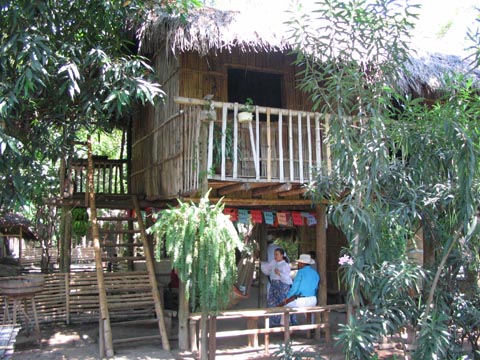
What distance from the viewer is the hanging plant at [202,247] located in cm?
446

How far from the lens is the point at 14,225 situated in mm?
15938

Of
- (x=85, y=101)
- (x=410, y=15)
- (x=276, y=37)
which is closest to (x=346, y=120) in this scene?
(x=410, y=15)

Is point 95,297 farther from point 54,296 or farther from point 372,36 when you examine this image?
point 372,36

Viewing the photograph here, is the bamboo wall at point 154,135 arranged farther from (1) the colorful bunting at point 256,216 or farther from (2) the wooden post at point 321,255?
(2) the wooden post at point 321,255

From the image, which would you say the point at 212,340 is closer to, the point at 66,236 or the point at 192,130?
the point at 192,130

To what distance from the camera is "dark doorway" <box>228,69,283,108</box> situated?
27.1 ft

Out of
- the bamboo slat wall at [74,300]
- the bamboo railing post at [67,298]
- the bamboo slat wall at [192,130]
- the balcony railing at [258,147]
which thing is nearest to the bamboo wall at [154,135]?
the bamboo slat wall at [192,130]

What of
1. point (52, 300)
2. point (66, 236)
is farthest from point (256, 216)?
point (66, 236)

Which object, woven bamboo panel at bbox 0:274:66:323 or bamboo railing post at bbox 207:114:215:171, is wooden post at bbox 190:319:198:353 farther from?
woven bamboo panel at bbox 0:274:66:323

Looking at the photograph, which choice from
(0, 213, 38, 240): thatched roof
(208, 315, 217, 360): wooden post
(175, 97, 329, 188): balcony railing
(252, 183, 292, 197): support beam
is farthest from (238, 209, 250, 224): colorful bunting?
(0, 213, 38, 240): thatched roof

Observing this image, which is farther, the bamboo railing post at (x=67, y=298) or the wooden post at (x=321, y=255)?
the bamboo railing post at (x=67, y=298)

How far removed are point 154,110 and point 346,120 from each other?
420 centimetres

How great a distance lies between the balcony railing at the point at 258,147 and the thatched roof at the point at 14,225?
10936 millimetres

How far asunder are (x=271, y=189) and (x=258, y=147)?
0.80 meters
